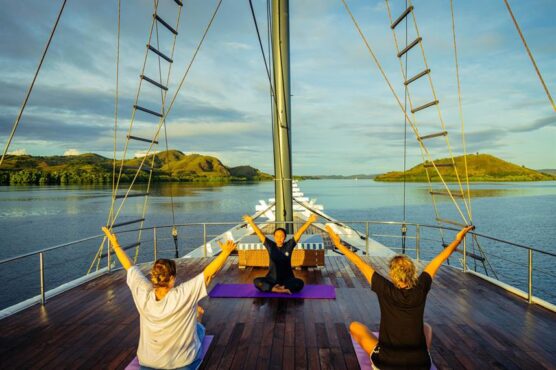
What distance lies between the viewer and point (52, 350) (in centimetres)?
387

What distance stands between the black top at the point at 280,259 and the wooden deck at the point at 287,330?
41 centimetres

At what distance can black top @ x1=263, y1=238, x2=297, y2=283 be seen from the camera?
555cm

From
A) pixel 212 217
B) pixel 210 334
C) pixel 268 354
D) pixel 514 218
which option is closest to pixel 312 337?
pixel 268 354

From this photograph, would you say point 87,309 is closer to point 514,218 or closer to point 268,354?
point 268,354

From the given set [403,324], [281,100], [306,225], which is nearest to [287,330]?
[306,225]

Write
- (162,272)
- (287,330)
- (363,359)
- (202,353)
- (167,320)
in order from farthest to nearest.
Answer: (287,330)
(202,353)
(363,359)
(167,320)
(162,272)

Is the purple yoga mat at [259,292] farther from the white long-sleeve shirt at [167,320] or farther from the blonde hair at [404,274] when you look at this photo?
the blonde hair at [404,274]

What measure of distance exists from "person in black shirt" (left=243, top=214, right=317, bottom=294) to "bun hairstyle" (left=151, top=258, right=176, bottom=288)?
2.96 meters

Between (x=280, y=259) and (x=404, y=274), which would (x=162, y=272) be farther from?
(x=280, y=259)

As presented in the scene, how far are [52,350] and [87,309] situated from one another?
54.1 inches

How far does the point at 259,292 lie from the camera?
5812 millimetres

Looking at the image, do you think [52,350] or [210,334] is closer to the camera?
[52,350]

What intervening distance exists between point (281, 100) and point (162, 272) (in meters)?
6.45

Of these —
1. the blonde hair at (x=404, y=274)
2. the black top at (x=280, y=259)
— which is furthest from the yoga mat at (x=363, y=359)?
the black top at (x=280, y=259)
